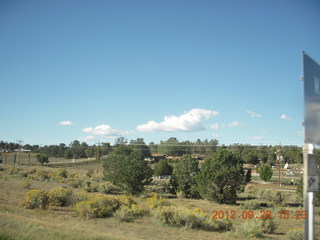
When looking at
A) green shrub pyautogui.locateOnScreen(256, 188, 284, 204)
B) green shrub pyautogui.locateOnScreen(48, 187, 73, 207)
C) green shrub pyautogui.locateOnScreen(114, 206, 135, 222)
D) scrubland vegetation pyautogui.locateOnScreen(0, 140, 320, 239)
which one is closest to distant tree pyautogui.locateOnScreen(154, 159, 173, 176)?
scrubland vegetation pyautogui.locateOnScreen(0, 140, 320, 239)

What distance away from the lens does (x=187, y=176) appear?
30.8 metres

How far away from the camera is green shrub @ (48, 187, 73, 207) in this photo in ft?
56.9

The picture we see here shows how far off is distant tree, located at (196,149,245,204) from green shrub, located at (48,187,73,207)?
13.1 metres

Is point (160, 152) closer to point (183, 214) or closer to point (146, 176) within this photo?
A: point (146, 176)

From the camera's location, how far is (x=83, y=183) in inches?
1342

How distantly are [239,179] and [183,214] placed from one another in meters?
13.7

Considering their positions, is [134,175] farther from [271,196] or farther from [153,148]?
[153,148]

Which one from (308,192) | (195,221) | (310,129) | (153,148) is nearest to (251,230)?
(195,221)

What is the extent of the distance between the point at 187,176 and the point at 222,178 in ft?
19.8

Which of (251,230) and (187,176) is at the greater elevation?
(187,176)

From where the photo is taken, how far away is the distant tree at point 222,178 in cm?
2542

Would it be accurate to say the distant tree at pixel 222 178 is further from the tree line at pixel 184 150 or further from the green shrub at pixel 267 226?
the tree line at pixel 184 150

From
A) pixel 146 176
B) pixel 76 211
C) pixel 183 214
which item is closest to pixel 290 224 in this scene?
pixel 183 214

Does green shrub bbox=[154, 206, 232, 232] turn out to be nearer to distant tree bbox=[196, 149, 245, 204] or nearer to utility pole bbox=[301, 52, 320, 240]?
A: utility pole bbox=[301, 52, 320, 240]
